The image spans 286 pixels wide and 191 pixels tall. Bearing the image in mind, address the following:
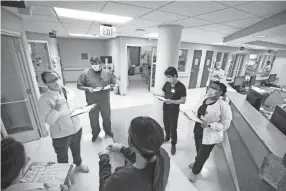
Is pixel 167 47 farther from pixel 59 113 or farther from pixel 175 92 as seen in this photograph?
pixel 59 113

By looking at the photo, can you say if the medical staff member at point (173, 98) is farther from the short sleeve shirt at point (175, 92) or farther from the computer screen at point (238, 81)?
the computer screen at point (238, 81)

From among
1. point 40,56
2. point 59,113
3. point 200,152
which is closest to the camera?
point 59,113

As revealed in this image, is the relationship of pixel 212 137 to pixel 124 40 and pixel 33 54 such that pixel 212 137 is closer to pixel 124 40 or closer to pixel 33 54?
pixel 124 40

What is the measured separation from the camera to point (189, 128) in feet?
10.8

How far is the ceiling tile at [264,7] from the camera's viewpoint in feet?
4.72

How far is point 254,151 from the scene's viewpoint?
5.32 feet

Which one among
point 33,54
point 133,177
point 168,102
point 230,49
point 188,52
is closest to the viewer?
point 133,177

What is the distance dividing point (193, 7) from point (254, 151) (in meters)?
2.00

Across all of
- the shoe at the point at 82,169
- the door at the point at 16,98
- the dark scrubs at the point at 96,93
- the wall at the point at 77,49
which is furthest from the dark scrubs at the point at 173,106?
the wall at the point at 77,49

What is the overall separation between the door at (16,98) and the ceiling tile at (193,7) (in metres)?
2.72

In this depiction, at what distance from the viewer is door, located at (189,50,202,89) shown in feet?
22.2

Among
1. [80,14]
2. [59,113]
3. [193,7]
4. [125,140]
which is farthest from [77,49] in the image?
[193,7]

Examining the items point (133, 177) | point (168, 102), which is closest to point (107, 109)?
point (168, 102)

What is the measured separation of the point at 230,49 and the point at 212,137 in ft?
25.8
